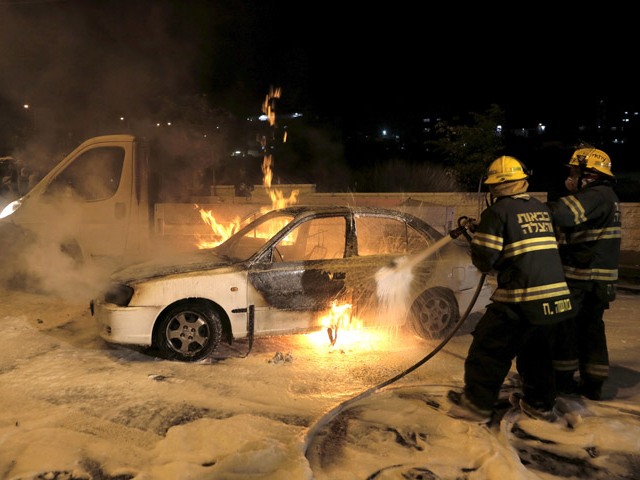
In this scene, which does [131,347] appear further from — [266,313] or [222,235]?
[222,235]

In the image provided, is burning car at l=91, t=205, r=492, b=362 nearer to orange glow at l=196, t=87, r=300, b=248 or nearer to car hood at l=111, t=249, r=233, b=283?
car hood at l=111, t=249, r=233, b=283

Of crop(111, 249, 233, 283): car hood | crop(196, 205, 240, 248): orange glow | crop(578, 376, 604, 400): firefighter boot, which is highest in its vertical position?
crop(196, 205, 240, 248): orange glow

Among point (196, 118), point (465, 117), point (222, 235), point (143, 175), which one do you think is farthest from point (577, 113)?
point (143, 175)

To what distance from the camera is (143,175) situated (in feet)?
25.9

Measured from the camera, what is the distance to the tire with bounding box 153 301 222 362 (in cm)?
541

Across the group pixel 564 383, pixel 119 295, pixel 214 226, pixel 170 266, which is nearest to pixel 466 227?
pixel 564 383

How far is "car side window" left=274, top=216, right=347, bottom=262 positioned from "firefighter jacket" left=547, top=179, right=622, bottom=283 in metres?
2.18

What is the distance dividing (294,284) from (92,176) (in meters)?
4.00

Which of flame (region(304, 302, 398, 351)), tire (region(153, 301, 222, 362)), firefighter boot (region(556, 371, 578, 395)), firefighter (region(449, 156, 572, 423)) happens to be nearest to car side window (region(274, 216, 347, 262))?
flame (region(304, 302, 398, 351))

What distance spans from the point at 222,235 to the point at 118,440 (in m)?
6.65

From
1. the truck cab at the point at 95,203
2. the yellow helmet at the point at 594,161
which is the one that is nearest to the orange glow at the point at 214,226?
the truck cab at the point at 95,203

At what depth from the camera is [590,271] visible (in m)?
4.57

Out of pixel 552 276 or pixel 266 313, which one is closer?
pixel 552 276

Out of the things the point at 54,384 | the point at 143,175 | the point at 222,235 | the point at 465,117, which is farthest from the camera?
the point at 465,117
